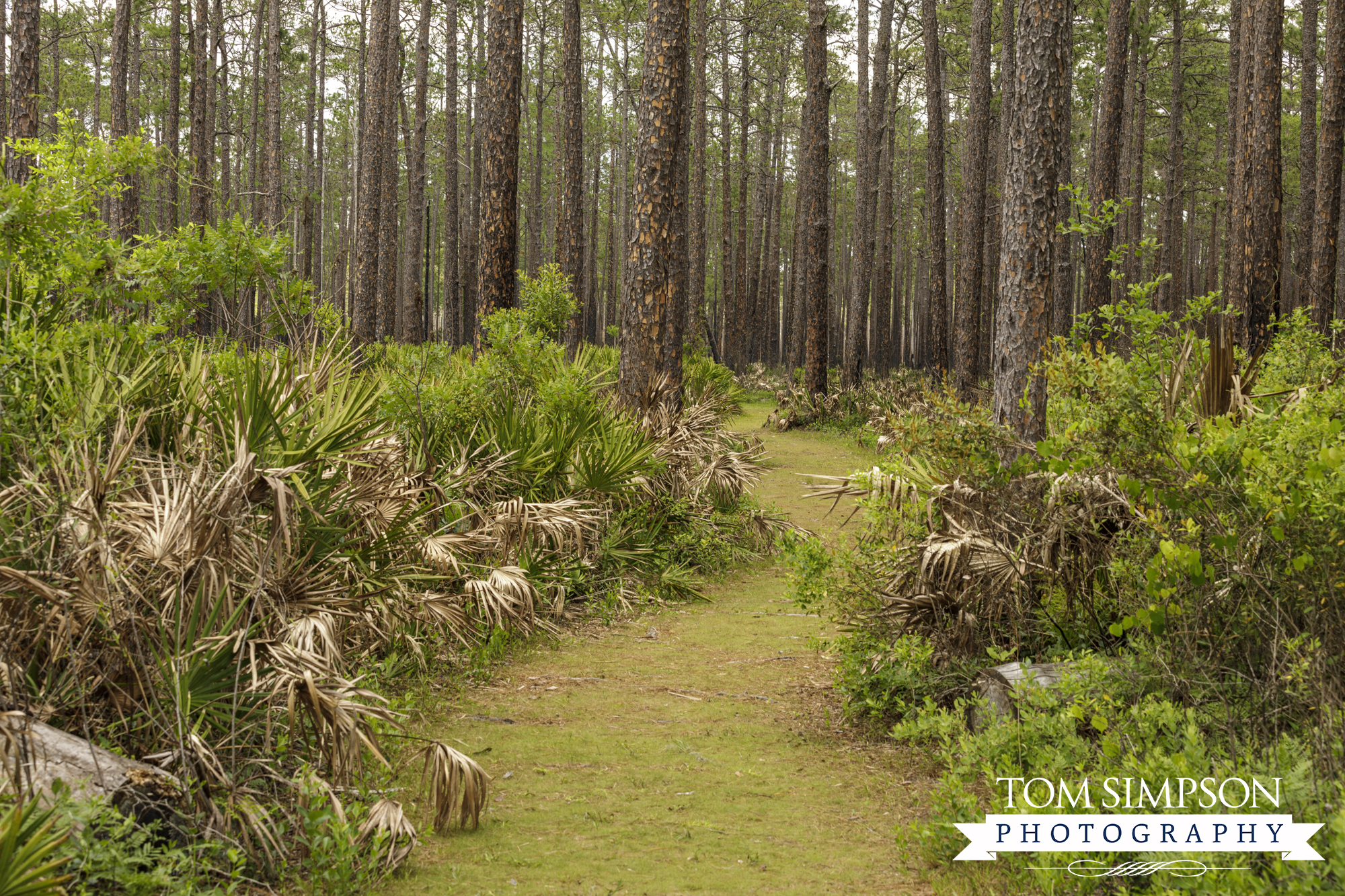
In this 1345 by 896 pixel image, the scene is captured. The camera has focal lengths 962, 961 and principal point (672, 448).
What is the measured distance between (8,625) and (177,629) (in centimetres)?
57

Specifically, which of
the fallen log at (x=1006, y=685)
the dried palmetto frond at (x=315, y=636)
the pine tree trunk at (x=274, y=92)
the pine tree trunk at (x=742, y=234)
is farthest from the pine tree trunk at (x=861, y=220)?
the dried palmetto frond at (x=315, y=636)

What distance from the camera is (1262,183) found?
1334 cm

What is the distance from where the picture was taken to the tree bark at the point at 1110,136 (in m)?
16.5

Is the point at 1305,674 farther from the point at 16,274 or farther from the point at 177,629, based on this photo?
the point at 16,274

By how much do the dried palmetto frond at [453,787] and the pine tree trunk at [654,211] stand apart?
679cm

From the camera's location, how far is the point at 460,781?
3826 millimetres

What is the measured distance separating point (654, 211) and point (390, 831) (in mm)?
8257

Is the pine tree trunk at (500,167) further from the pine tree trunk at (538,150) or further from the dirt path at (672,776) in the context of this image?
the pine tree trunk at (538,150)

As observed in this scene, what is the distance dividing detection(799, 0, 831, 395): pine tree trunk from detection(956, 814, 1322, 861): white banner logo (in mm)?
15928

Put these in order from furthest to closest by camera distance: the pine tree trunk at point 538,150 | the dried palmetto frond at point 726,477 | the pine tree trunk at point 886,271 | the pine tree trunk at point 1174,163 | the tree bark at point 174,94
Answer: the pine tree trunk at point 538,150 → the pine tree trunk at point 1174,163 → the pine tree trunk at point 886,271 → the tree bark at point 174,94 → the dried palmetto frond at point 726,477

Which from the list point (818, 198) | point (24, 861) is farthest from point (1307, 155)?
point (24, 861)

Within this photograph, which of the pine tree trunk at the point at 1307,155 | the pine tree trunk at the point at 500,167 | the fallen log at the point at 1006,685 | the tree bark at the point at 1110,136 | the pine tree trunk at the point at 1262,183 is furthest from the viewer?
the pine tree trunk at the point at 1307,155

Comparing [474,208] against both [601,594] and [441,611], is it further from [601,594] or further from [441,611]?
[441,611]

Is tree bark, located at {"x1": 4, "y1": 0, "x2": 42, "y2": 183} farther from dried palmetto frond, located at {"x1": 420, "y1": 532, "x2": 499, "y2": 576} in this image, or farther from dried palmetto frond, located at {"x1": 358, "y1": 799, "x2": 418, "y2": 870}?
dried palmetto frond, located at {"x1": 358, "y1": 799, "x2": 418, "y2": 870}
